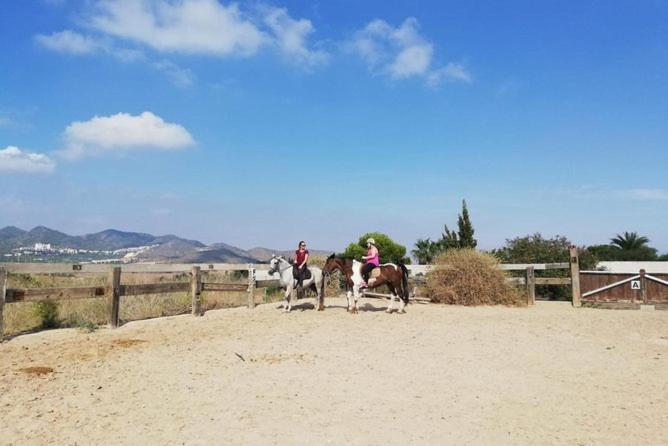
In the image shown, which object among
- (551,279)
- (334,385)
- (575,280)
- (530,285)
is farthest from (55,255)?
(334,385)

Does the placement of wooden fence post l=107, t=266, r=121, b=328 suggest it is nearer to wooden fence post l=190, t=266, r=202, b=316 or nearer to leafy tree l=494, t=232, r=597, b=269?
wooden fence post l=190, t=266, r=202, b=316

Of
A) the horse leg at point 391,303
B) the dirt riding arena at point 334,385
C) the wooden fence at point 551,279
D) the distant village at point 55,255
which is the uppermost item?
the distant village at point 55,255

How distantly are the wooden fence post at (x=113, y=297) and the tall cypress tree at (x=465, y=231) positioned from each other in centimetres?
2330

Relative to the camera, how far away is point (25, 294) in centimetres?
904

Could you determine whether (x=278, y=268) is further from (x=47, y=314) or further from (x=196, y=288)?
(x=47, y=314)

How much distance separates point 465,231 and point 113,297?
24.1 m

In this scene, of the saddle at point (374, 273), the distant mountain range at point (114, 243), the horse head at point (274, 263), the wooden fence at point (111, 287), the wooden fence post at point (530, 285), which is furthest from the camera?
the distant mountain range at point (114, 243)

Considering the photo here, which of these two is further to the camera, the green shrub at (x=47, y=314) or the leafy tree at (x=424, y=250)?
the leafy tree at (x=424, y=250)

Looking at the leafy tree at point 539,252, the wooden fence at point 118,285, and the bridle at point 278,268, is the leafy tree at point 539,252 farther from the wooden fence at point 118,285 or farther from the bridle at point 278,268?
the bridle at point 278,268

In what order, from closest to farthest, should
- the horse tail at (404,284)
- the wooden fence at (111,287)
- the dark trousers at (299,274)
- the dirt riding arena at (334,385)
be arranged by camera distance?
1. the dirt riding arena at (334,385)
2. the wooden fence at (111,287)
3. the dark trousers at (299,274)
4. the horse tail at (404,284)

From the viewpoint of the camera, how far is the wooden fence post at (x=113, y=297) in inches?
412

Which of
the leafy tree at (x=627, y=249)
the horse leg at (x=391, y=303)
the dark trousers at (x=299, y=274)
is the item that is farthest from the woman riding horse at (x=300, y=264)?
the leafy tree at (x=627, y=249)

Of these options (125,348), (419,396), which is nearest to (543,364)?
(419,396)

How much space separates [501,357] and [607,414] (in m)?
2.87
